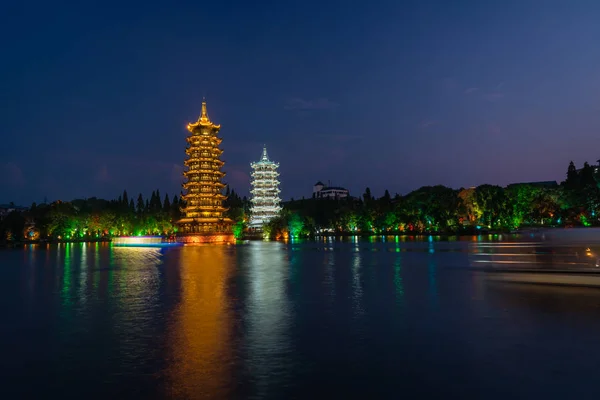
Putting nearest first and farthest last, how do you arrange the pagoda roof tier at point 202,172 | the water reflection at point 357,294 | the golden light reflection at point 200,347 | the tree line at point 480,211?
the golden light reflection at point 200,347
the water reflection at point 357,294
the tree line at point 480,211
the pagoda roof tier at point 202,172

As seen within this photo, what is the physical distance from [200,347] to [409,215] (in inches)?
3935

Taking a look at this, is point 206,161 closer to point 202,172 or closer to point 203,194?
point 202,172

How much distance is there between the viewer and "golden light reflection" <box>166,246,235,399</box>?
7883 mm

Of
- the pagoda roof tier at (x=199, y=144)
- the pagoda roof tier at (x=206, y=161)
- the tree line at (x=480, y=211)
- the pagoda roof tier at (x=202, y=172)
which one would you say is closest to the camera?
the tree line at (x=480, y=211)

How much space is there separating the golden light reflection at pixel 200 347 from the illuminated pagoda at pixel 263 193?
374ft

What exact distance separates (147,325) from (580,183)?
100 meters

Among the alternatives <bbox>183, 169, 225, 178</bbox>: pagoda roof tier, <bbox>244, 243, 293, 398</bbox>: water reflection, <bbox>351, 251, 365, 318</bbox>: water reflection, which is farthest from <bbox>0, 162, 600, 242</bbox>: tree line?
<bbox>244, 243, 293, 398</bbox>: water reflection

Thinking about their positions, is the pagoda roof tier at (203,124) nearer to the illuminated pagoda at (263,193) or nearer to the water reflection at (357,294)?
the illuminated pagoda at (263,193)

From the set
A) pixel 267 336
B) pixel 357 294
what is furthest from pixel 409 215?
pixel 267 336

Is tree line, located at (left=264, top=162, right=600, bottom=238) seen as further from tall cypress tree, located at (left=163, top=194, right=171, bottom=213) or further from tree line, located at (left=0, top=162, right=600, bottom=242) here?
tall cypress tree, located at (left=163, top=194, right=171, bottom=213)

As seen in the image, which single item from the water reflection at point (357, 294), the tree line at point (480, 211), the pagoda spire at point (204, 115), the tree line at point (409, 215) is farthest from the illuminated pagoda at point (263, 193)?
the water reflection at point (357, 294)

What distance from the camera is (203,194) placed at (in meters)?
88.4

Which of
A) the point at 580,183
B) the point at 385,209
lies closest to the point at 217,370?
the point at 580,183

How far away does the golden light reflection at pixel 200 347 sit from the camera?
7883 mm
